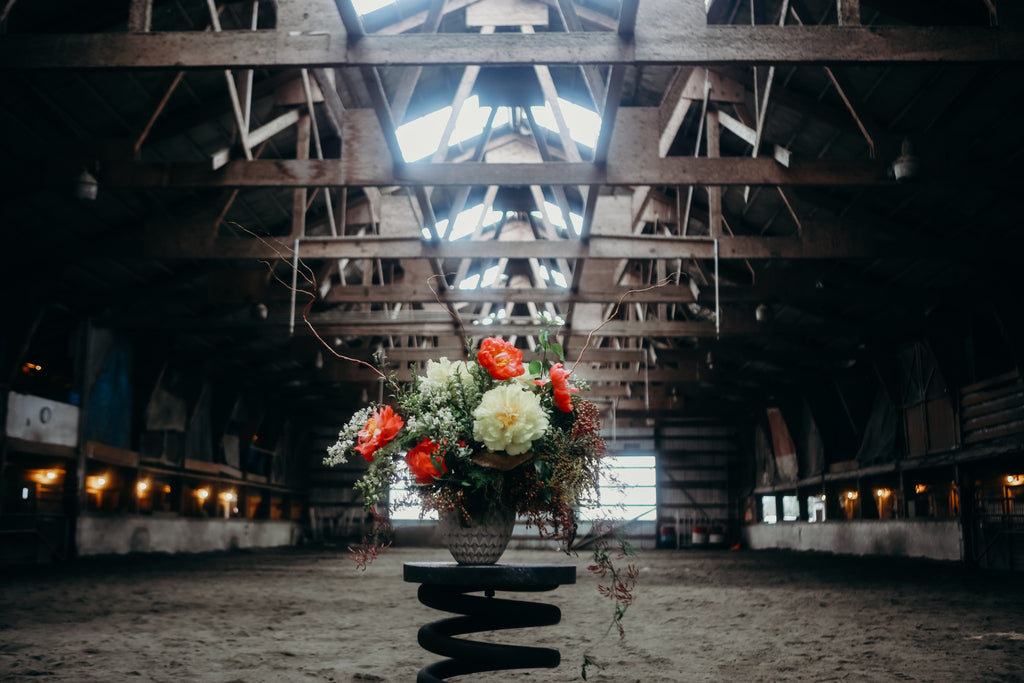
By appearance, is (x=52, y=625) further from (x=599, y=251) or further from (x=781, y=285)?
(x=781, y=285)

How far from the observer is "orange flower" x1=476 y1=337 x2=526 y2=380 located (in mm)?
2860

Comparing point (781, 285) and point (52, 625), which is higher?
point (781, 285)

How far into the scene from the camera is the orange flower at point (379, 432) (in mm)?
2910

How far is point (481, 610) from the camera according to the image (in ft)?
9.64

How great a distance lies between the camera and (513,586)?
2.72 metres

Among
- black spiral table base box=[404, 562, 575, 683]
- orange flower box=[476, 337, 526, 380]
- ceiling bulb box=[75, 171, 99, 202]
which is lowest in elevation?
black spiral table base box=[404, 562, 575, 683]

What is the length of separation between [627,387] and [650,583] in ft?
32.9

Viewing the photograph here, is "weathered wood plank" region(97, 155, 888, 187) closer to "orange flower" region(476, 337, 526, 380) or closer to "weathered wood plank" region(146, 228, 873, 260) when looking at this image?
"weathered wood plank" region(146, 228, 873, 260)

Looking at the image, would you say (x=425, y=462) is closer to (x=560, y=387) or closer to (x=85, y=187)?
(x=560, y=387)

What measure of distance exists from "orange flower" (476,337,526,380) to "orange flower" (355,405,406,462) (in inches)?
14.6

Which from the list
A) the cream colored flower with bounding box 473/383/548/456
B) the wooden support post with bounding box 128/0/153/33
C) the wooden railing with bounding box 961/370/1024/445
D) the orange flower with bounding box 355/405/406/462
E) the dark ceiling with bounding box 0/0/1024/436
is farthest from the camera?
the wooden railing with bounding box 961/370/1024/445

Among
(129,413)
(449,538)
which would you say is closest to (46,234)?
(129,413)

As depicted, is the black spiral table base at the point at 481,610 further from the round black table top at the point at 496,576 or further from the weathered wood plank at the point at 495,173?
the weathered wood plank at the point at 495,173

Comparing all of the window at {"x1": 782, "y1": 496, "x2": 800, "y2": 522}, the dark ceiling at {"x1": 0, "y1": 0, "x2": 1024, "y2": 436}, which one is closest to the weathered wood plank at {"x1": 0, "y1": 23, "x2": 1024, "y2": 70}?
the dark ceiling at {"x1": 0, "y1": 0, "x2": 1024, "y2": 436}
